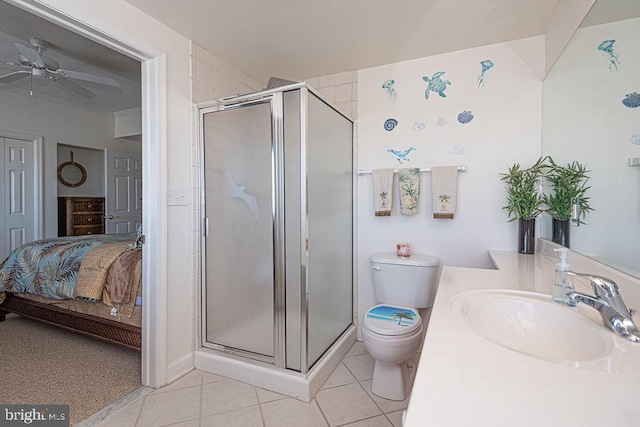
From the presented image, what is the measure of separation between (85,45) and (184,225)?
65.1 inches

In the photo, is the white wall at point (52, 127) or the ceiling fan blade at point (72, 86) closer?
the ceiling fan blade at point (72, 86)

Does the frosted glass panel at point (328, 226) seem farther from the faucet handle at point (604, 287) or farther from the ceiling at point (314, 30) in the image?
the faucet handle at point (604, 287)

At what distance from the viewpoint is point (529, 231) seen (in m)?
1.93

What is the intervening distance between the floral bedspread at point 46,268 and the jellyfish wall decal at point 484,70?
3.23m

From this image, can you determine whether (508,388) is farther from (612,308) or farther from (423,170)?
(423,170)

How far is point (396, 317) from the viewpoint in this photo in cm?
190

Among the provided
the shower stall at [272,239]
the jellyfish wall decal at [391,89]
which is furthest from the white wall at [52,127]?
the jellyfish wall decal at [391,89]

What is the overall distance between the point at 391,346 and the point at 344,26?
194 centimetres

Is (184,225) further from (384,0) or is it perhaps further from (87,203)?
(87,203)

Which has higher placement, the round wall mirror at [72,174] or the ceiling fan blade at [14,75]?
the ceiling fan blade at [14,75]

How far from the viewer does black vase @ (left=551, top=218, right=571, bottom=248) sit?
1.67 metres

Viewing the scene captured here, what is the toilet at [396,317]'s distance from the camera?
175cm

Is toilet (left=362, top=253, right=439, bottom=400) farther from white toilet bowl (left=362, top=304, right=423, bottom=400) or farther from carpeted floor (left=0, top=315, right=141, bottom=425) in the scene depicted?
carpeted floor (left=0, top=315, right=141, bottom=425)

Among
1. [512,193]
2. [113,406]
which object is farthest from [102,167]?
[512,193]
